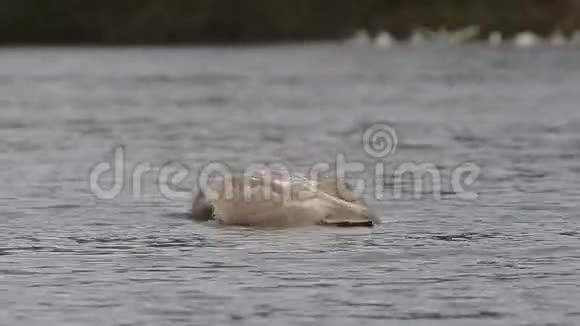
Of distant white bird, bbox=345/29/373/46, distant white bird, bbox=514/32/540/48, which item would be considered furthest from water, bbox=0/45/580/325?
distant white bird, bbox=345/29/373/46

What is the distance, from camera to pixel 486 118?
3500 cm

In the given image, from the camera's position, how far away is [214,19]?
12488cm

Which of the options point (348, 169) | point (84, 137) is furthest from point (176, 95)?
point (348, 169)

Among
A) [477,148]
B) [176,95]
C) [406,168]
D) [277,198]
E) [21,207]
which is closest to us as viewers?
[277,198]

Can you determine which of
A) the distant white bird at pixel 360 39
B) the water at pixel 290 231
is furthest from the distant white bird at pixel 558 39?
the water at pixel 290 231

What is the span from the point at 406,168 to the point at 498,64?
146ft

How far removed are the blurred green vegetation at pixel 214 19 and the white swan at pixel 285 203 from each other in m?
97.3

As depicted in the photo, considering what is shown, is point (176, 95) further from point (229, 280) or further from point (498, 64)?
point (229, 280)

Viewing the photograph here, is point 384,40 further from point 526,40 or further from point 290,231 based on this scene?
point 290,231

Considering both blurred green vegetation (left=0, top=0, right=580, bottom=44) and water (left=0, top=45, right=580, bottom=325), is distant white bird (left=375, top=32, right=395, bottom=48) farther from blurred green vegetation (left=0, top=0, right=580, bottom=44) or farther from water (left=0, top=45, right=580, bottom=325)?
water (left=0, top=45, right=580, bottom=325)

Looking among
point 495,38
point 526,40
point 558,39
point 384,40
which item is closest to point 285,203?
point 526,40

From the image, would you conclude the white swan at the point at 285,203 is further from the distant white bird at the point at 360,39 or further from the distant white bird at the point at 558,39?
the distant white bird at the point at 360,39

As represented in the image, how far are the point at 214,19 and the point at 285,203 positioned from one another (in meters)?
108

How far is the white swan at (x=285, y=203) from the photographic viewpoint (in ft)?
56.3
